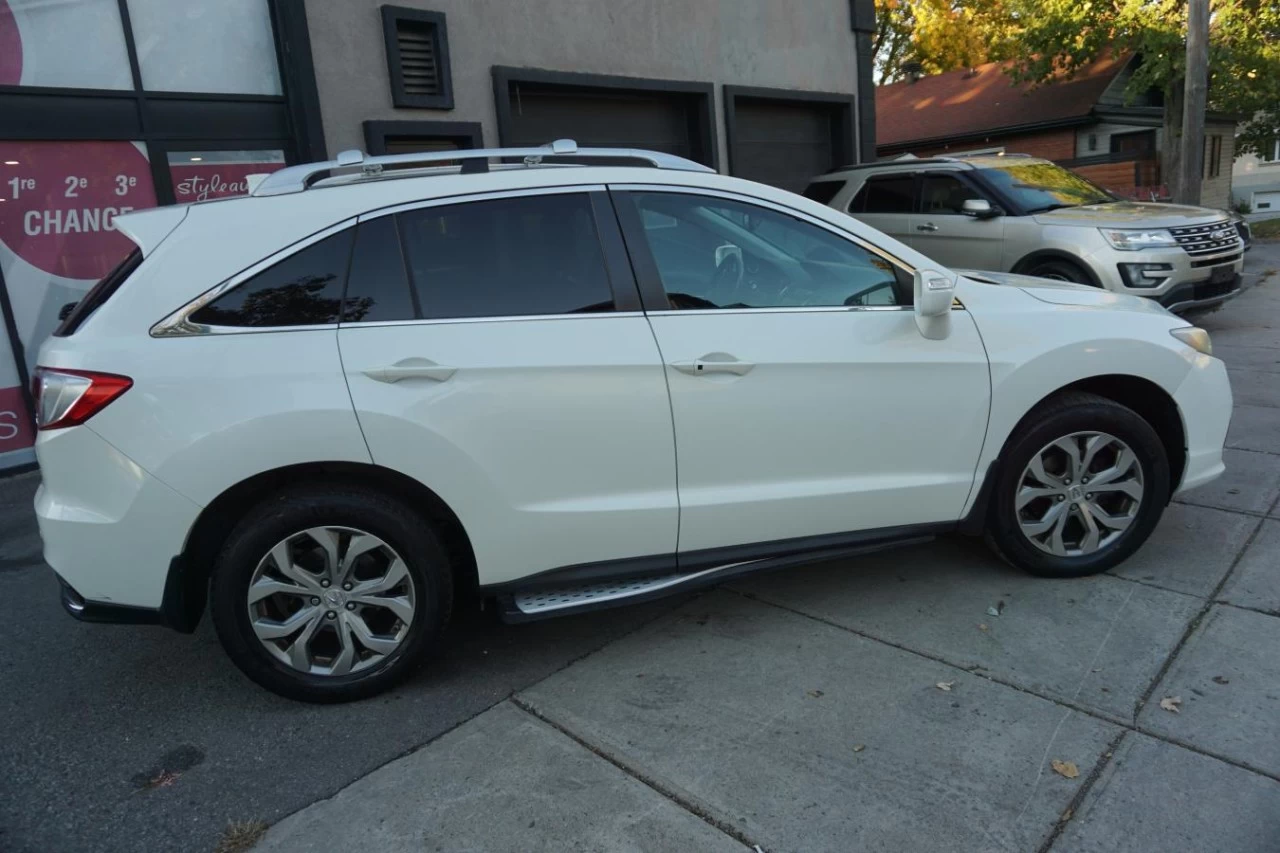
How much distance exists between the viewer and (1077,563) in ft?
12.8

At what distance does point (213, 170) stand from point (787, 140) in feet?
22.8

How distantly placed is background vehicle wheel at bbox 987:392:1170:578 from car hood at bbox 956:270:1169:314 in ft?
1.32

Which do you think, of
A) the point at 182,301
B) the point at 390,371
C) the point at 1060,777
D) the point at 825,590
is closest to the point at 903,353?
the point at 825,590

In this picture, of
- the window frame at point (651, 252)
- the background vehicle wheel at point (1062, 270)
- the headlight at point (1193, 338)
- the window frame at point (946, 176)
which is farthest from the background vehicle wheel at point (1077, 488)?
the window frame at point (946, 176)


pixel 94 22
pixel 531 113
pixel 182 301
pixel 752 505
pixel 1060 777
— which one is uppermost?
pixel 94 22

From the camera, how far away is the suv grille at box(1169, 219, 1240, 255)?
828 cm

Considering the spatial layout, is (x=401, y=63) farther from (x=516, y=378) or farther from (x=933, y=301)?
(x=933, y=301)

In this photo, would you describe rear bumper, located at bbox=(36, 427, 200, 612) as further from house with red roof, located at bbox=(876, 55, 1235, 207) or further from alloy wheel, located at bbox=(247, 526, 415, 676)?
house with red roof, located at bbox=(876, 55, 1235, 207)

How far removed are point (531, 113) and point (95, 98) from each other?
3.72 metres

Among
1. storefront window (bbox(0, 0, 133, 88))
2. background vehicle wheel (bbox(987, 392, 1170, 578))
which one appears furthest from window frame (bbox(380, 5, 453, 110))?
background vehicle wheel (bbox(987, 392, 1170, 578))

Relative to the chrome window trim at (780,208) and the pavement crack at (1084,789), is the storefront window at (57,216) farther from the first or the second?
the pavement crack at (1084,789)

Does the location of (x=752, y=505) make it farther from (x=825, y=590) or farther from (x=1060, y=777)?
(x=1060, y=777)

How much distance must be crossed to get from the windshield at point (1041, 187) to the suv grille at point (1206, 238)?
1087 millimetres

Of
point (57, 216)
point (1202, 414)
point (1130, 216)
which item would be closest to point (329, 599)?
point (1202, 414)
